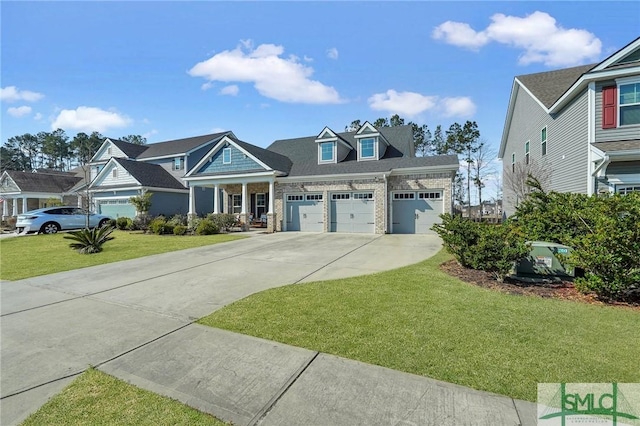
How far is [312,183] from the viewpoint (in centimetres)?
1875

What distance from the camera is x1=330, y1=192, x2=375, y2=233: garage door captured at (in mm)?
17453

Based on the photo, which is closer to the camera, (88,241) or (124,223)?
(88,241)

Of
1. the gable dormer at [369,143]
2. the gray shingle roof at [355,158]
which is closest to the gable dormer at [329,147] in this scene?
the gray shingle roof at [355,158]

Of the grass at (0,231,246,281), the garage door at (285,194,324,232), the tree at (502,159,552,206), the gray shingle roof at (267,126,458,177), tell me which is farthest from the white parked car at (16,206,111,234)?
the tree at (502,159,552,206)

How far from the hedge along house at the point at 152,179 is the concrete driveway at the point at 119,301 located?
15.5 metres

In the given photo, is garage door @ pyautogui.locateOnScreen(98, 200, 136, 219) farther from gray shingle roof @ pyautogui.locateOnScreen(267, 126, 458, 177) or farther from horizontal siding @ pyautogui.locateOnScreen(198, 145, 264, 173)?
gray shingle roof @ pyautogui.locateOnScreen(267, 126, 458, 177)

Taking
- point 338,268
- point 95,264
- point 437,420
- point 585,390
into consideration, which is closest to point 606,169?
point 338,268

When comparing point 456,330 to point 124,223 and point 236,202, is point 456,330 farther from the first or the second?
point 124,223

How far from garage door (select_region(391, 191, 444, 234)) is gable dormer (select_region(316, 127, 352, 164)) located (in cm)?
570

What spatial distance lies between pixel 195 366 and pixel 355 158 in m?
19.5

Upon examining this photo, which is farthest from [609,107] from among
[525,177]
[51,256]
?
[51,256]

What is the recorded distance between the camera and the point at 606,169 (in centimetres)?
1070

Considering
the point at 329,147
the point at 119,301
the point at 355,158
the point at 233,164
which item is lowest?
the point at 119,301

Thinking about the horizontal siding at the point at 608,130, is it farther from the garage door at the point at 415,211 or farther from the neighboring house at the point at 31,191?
the neighboring house at the point at 31,191
